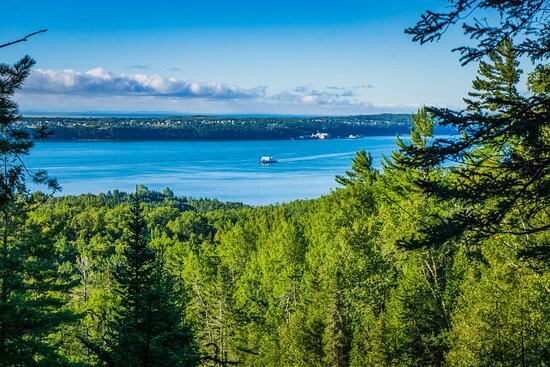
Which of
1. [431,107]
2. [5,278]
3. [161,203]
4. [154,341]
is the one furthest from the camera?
[161,203]

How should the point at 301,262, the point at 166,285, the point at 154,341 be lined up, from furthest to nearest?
the point at 301,262
the point at 166,285
the point at 154,341

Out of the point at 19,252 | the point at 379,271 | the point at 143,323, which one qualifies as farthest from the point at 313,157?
the point at 143,323

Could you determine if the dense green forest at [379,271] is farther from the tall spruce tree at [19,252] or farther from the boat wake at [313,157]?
the boat wake at [313,157]

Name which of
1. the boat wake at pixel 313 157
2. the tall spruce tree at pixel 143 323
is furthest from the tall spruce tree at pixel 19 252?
the boat wake at pixel 313 157

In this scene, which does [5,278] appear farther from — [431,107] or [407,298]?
[407,298]

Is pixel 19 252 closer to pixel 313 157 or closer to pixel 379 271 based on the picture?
pixel 379 271

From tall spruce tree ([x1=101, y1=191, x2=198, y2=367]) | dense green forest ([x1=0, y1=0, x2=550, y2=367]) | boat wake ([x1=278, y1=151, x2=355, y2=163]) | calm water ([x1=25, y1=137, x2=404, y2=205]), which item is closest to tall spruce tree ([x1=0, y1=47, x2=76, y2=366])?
dense green forest ([x1=0, y1=0, x2=550, y2=367])

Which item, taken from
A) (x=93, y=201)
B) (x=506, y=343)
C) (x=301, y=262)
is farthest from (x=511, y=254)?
(x=93, y=201)
